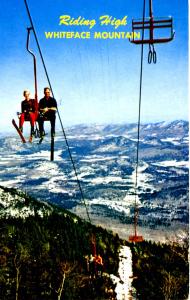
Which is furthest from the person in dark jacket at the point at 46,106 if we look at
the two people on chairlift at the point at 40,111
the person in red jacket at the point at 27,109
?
the person in red jacket at the point at 27,109

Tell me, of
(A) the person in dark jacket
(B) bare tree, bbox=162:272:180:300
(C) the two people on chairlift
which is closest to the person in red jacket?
(C) the two people on chairlift

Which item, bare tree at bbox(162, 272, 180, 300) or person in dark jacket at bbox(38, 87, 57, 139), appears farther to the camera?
bare tree at bbox(162, 272, 180, 300)

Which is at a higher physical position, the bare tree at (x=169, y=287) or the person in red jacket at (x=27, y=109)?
the person in red jacket at (x=27, y=109)

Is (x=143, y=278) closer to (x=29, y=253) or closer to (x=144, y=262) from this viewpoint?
(x=144, y=262)

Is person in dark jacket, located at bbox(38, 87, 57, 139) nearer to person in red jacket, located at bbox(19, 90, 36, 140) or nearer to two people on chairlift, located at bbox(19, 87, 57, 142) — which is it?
two people on chairlift, located at bbox(19, 87, 57, 142)

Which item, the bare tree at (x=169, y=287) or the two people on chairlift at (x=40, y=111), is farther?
the bare tree at (x=169, y=287)

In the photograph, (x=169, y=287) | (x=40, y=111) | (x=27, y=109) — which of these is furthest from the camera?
(x=169, y=287)

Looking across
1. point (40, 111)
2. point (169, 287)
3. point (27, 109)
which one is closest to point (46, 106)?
point (40, 111)

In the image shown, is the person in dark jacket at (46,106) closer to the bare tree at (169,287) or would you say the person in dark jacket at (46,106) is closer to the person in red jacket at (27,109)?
the person in red jacket at (27,109)

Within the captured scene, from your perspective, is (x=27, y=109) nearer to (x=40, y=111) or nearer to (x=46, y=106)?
(x=40, y=111)

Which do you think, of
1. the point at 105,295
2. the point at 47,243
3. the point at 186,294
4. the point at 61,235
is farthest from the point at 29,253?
the point at 186,294
